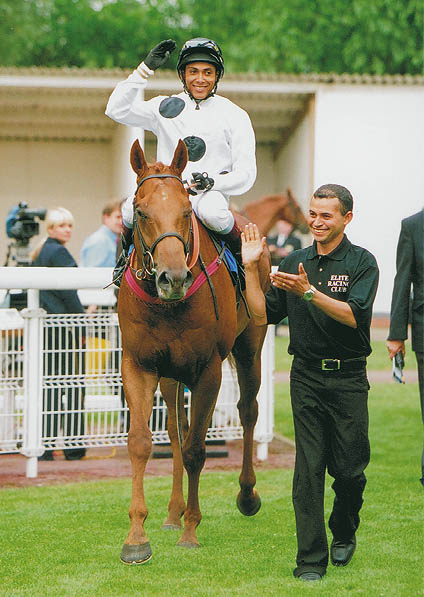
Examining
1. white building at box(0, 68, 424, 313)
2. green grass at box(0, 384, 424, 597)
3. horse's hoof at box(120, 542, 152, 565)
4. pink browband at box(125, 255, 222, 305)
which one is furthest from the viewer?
white building at box(0, 68, 424, 313)

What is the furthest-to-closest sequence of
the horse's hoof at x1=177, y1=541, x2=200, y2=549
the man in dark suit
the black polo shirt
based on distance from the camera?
the man in dark suit
the horse's hoof at x1=177, y1=541, x2=200, y2=549
the black polo shirt

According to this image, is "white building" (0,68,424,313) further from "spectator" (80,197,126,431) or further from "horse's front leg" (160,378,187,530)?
"horse's front leg" (160,378,187,530)

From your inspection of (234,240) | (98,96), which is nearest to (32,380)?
(234,240)

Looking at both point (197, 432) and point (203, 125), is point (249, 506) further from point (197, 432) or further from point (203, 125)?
point (203, 125)

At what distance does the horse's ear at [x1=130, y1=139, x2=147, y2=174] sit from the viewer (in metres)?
4.97

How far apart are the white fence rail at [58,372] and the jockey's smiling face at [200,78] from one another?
1.98 m

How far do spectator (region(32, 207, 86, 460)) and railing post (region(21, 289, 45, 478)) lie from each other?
3.1 inches

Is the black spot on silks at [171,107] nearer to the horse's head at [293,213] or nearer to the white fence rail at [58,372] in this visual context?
the white fence rail at [58,372]

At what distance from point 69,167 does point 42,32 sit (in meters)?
17.6

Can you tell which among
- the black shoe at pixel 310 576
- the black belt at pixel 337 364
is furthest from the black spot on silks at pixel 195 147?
the black shoe at pixel 310 576

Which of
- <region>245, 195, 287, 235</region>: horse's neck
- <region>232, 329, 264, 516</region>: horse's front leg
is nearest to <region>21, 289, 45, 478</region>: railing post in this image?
<region>232, 329, 264, 516</region>: horse's front leg

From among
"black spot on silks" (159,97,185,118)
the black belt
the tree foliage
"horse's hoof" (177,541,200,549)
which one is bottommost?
"horse's hoof" (177,541,200,549)

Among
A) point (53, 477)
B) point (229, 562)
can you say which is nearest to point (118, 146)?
point (53, 477)

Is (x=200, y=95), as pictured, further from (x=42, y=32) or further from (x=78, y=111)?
(x=42, y=32)
